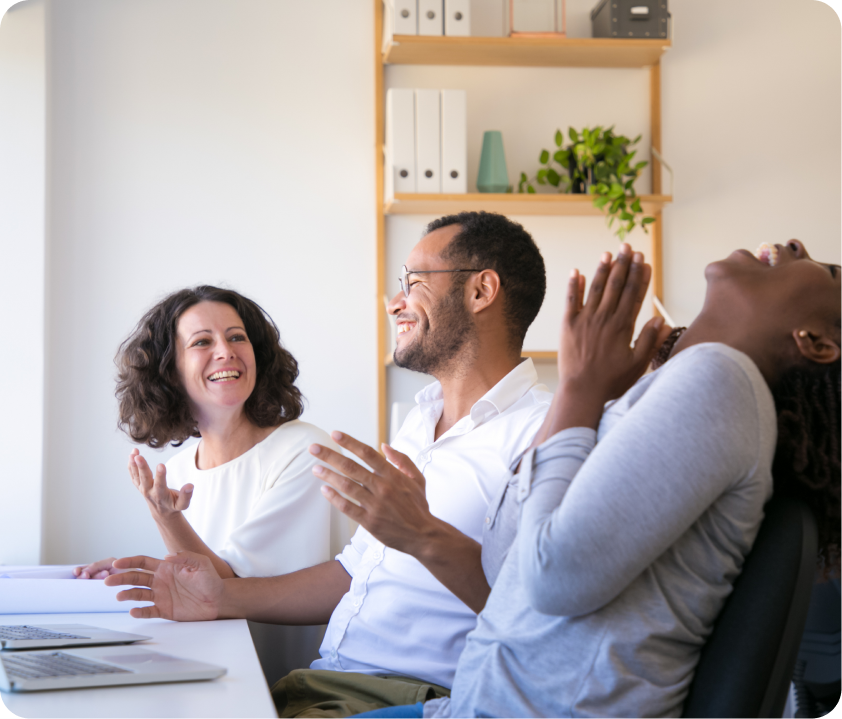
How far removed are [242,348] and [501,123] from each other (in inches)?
61.8

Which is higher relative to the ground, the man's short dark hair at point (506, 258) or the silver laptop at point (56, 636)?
the man's short dark hair at point (506, 258)

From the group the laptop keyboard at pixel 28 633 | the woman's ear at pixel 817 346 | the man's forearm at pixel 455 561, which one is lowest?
the laptop keyboard at pixel 28 633

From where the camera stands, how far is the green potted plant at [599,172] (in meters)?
2.80

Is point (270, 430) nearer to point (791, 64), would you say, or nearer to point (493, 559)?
point (493, 559)

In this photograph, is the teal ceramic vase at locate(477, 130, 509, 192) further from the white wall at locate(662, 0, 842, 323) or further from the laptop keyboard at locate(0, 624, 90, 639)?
the laptop keyboard at locate(0, 624, 90, 639)

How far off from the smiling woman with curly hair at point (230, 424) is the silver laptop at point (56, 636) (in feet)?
1.32

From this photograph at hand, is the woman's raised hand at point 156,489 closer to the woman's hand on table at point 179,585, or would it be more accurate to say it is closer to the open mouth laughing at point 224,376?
the woman's hand on table at point 179,585

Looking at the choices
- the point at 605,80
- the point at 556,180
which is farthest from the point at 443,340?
the point at 605,80

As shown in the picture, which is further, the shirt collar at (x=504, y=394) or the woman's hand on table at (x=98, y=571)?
the woman's hand on table at (x=98, y=571)

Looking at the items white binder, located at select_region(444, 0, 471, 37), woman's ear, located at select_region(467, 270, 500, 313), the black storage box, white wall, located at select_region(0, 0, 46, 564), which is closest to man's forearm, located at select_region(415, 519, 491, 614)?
woman's ear, located at select_region(467, 270, 500, 313)

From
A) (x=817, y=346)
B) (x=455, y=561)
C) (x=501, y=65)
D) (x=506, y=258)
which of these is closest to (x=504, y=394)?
(x=506, y=258)

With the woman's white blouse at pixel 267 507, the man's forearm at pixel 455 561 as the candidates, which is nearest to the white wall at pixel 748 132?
the woman's white blouse at pixel 267 507

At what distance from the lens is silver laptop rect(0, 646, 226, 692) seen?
3.03 feet

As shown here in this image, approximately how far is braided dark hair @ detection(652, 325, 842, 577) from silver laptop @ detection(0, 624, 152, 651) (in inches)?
38.9
